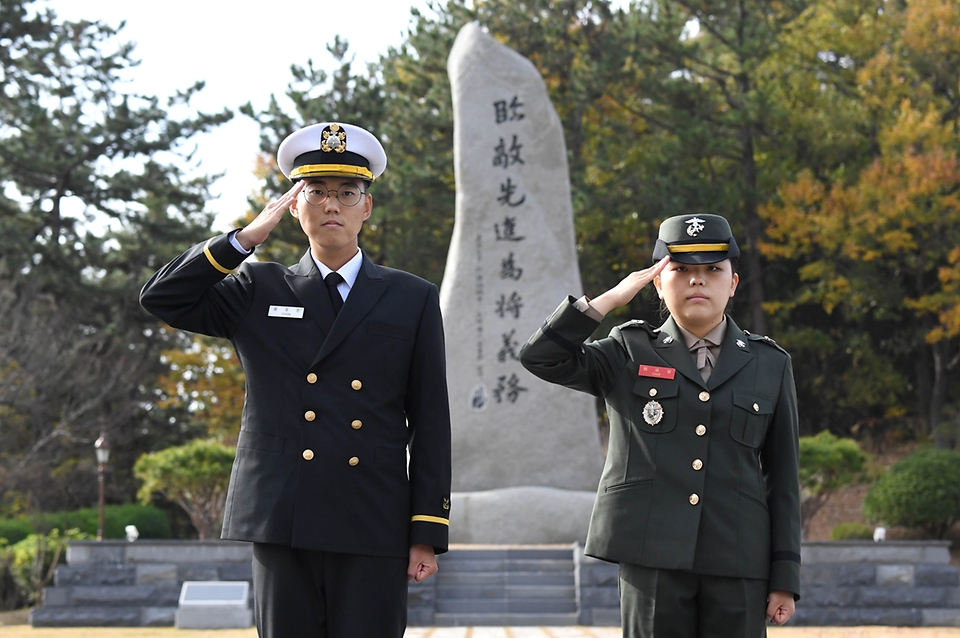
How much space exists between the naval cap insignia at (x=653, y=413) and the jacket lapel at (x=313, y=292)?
0.85m

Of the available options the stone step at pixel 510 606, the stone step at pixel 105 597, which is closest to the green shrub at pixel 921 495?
the stone step at pixel 510 606

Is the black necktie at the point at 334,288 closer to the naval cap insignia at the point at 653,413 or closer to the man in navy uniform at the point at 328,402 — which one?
the man in navy uniform at the point at 328,402

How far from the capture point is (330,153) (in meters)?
2.82

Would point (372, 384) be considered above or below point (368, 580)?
above

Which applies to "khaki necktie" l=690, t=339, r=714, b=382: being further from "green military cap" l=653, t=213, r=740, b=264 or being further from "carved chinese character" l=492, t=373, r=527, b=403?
"carved chinese character" l=492, t=373, r=527, b=403

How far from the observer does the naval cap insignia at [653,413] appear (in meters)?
2.85

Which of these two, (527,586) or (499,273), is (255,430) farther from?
(499,273)

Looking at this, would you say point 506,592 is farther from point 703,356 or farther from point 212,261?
point 212,261

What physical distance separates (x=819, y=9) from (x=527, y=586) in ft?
41.1

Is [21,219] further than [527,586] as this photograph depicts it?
Yes

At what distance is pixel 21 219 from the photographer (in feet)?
58.9

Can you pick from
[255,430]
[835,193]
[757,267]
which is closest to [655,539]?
[255,430]

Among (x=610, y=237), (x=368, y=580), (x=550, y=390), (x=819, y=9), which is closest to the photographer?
(x=368, y=580)

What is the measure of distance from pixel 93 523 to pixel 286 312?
1188 cm
